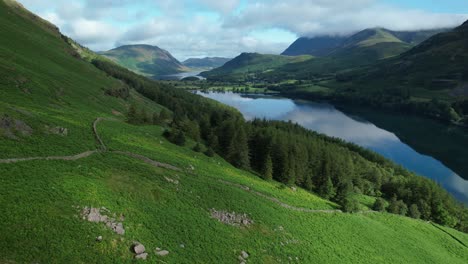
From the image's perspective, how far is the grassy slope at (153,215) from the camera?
95.5ft

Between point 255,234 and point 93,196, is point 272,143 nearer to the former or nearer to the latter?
point 255,234

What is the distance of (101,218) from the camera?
32.5m

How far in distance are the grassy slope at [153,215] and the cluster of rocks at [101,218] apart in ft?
2.63

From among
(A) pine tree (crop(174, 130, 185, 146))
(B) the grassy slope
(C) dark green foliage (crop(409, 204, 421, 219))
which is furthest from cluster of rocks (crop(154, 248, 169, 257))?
(C) dark green foliage (crop(409, 204, 421, 219))

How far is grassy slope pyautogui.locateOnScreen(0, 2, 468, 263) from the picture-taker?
29109 millimetres

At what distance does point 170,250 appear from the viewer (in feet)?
111

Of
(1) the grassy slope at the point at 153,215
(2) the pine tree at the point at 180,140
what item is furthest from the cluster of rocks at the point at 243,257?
(2) the pine tree at the point at 180,140

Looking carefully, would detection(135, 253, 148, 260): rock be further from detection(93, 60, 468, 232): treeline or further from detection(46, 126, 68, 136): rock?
detection(93, 60, 468, 232): treeline

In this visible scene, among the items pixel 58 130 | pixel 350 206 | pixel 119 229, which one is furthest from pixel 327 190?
pixel 58 130

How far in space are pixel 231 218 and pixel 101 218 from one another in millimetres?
18513

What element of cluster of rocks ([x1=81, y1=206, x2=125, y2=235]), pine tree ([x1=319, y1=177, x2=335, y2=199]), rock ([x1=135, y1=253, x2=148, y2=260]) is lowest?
pine tree ([x1=319, y1=177, x2=335, y2=199])

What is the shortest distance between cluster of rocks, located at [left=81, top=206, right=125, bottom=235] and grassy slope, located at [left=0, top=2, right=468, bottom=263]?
80 cm

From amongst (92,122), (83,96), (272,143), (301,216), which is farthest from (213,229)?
(83,96)

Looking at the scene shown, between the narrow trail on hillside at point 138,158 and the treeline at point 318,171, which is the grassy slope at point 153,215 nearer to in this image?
the narrow trail on hillside at point 138,158
